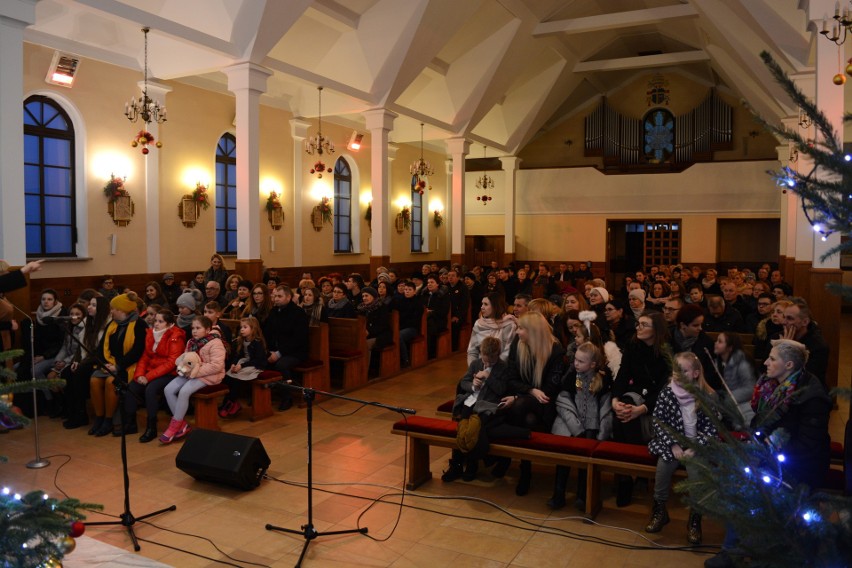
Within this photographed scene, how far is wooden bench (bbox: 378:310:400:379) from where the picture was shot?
9.16m

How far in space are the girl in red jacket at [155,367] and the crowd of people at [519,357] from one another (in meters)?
0.01

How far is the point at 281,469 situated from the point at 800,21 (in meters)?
9.45

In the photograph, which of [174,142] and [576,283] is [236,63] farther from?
[576,283]

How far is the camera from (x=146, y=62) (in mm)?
11094

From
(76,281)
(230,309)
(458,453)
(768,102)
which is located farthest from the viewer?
(768,102)

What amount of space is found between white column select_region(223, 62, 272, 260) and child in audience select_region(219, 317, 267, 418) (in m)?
3.79

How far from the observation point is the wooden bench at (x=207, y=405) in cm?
634

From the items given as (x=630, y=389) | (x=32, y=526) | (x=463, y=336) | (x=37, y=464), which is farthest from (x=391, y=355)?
(x=32, y=526)

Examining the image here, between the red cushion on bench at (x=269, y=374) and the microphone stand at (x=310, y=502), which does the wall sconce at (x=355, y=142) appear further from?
the microphone stand at (x=310, y=502)

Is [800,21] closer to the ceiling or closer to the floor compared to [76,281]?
closer to the ceiling

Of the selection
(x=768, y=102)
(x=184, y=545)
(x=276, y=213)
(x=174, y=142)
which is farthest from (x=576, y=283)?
(x=184, y=545)

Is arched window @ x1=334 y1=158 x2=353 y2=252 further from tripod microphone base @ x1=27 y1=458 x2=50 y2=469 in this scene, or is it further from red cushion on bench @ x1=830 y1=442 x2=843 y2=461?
red cushion on bench @ x1=830 y1=442 x2=843 y2=461

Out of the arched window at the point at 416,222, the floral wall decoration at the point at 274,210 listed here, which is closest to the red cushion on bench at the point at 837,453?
the floral wall decoration at the point at 274,210

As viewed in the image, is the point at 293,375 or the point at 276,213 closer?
the point at 293,375
